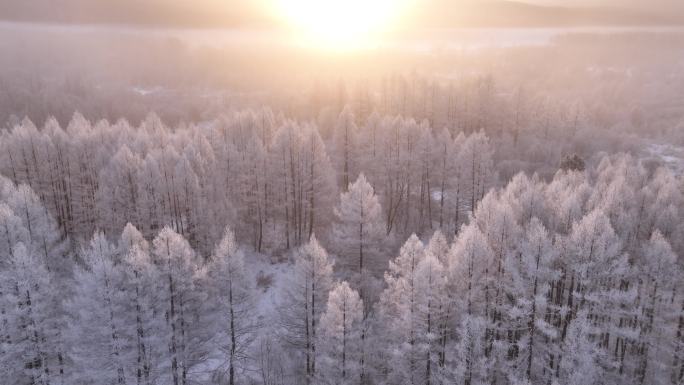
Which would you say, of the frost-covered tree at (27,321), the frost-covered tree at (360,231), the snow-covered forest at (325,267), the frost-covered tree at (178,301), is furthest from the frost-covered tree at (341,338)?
the frost-covered tree at (27,321)

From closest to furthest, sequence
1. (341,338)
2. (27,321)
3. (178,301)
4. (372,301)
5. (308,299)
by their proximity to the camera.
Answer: (341,338) → (27,321) → (178,301) → (308,299) → (372,301)

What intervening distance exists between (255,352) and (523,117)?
84.5 metres

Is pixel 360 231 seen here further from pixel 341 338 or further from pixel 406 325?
pixel 341 338

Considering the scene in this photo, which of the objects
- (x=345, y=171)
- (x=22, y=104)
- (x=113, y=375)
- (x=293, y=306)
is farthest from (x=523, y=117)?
(x=22, y=104)

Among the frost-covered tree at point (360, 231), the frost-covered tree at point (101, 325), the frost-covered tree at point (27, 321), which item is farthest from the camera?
the frost-covered tree at point (360, 231)

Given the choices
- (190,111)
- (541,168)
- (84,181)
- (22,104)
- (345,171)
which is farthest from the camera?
(190,111)

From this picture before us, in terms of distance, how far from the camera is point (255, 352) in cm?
4119

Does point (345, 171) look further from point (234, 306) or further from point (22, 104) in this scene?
point (22, 104)

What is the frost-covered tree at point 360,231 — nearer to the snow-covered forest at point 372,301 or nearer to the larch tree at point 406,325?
the snow-covered forest at point 372,301

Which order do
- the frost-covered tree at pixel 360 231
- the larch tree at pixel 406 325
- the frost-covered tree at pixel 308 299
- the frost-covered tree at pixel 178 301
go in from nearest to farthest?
the larch tree at pixel 406 325 < the frost-covered tree at pixel 178 301 < the frost-covered tree at pixel 308 299 < the frost-covered tree at pixel 360 231

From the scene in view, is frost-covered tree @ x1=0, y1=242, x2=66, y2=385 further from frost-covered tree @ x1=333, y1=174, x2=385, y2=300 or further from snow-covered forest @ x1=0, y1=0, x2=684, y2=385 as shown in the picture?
frost-covered tree @ x1=333, y1=174, x2=385, y2=300

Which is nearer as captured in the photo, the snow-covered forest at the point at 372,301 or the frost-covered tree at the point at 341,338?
the frost-covered tree at the point at 341,338

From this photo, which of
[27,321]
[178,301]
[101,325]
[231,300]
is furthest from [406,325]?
[27,321]

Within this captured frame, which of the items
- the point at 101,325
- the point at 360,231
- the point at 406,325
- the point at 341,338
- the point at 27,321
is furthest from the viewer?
the point at 360,231
